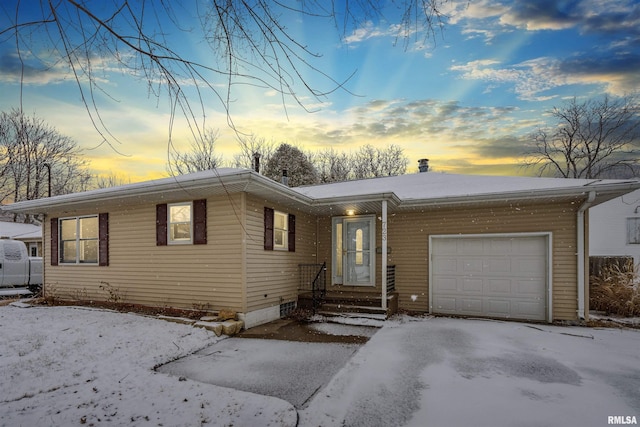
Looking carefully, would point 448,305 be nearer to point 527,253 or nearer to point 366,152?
point 527,253

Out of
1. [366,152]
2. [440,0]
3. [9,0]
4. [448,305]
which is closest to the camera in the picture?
[9,0]

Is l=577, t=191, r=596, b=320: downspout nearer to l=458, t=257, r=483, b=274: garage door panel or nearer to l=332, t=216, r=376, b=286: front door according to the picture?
l=458, t=257, r=483, b=274: garage door panel

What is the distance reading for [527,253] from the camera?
8.56m

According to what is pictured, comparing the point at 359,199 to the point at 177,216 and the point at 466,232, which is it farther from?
the point at 177,216

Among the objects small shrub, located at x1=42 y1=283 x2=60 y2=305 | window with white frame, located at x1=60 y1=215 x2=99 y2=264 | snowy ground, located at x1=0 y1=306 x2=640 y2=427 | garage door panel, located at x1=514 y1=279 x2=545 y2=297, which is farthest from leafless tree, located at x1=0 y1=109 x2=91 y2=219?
garage door panel, located at x1=514 y1=279 x2=545 y2=297

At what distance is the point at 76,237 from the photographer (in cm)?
991

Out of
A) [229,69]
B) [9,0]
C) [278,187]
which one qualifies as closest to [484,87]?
[229,69]

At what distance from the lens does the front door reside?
9.84 metres

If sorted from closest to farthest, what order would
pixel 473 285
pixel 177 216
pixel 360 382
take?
pixel 360 382
pixel 177 216
pixel 473 285

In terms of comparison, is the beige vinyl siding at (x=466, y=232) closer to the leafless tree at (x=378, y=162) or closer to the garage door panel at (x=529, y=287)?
the garage door panel at (x=529, y=287)

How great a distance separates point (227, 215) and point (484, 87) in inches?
218

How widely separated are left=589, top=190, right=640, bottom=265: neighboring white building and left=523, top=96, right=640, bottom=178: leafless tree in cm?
718

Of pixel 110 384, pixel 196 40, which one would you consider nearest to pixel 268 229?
pixel 110 384

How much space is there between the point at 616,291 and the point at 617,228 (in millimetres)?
7139
